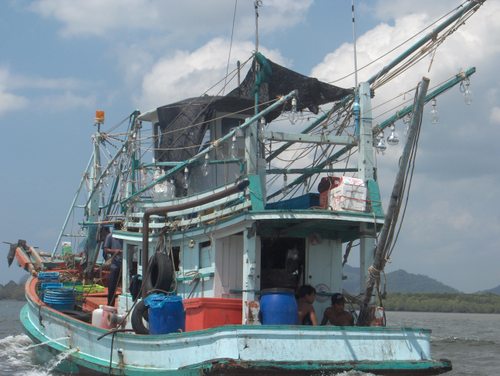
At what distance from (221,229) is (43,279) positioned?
7.58m

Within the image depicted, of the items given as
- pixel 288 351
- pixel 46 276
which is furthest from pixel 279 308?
A: pixel 46 276

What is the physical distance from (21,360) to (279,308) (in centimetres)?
1056

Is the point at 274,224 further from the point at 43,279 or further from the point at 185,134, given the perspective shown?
the point at 43,279

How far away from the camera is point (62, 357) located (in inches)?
602

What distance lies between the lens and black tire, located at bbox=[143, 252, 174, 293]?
13.3 metres

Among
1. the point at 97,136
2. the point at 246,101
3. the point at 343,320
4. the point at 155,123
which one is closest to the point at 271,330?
the point at 343,320

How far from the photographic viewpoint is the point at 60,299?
55.2ft

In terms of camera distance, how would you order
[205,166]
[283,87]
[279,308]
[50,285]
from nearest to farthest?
[279,308] → [205,166] → [283,87] → [50,285]

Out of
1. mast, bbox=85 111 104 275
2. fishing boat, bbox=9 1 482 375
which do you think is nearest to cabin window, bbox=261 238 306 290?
fishing boat, bbox=9 1 482 375

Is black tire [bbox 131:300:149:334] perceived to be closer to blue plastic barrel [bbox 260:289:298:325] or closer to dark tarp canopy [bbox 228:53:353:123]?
blue plastic barrel [bbox 260:289:298:325]

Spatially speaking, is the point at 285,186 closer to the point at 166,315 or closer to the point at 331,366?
the point at 166,315

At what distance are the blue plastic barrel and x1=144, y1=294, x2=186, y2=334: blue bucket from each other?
1399 millimetres

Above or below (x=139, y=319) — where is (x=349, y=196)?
above

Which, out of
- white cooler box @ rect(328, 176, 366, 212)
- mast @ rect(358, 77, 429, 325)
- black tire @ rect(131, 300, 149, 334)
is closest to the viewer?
mast @ rect(358, 77, 429, 325)
